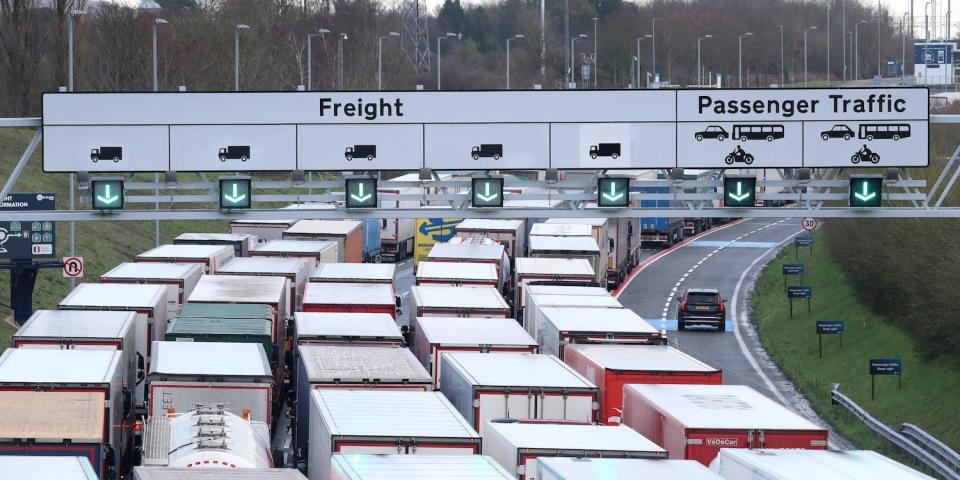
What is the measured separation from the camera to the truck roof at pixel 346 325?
28875mm

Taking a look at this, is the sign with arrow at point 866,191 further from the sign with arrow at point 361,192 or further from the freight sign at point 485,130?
the sign with arrow at point 361,192

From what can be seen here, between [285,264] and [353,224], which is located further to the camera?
[353,224]

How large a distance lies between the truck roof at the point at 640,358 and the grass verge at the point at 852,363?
6.24 metres

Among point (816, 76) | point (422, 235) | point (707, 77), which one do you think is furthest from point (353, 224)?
point (816, 76)

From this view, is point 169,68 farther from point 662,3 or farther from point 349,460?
point 662,3

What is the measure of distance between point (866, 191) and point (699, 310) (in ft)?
75.7

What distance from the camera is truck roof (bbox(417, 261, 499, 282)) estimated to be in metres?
39.7

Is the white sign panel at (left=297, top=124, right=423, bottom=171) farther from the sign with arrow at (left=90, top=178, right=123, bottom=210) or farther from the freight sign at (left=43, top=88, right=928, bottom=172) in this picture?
the sign with arrow at (left=90, top=178, right=123, bottom=210)

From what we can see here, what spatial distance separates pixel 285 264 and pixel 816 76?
380ft

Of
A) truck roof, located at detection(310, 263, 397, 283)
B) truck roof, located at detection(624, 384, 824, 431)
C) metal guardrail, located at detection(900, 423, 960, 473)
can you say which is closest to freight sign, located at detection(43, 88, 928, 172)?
truck roof, located at detection(624, 384, 824, 431)

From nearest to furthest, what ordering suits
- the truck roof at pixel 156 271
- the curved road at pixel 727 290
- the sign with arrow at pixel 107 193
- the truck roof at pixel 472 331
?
1. the sign with arrow at pixel 107 193
2. the truck roof at pixel 472 331
3. the truck roof at pixel 156 271
4. the curved road at pixel 727 290

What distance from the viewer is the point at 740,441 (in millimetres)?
20344

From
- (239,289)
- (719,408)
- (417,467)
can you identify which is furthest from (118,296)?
(417,467)

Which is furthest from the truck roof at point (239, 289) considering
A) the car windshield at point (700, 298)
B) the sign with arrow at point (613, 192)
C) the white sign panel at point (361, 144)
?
the car windshield at point (700, 298)
